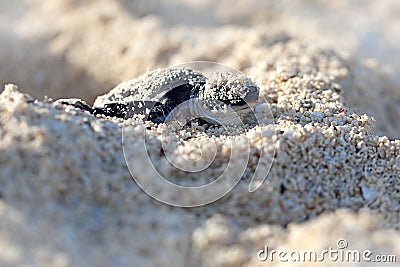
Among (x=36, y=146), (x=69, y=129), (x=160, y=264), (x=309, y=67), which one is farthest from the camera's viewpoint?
(x=309, y=67)

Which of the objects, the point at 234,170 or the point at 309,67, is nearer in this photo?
the point at 234,170

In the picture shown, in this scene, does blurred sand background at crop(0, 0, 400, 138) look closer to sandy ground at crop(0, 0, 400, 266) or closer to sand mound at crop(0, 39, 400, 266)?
sandy ground at crop(0, 0, 400, 266)

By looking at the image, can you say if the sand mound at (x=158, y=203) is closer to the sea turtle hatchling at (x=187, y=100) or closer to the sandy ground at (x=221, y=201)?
the sandy ground at (x=221, y=201)

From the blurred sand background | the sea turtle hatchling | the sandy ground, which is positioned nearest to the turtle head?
the sea turtle hatchling

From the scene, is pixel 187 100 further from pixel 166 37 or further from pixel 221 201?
pixel 166 37

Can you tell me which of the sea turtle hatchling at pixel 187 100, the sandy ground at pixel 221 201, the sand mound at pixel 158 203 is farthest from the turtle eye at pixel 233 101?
the sand mound at pixel 158 203

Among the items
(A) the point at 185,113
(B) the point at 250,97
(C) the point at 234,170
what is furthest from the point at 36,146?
(B) the point at 250,97

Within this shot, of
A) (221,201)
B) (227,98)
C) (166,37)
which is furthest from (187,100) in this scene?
(166,37)

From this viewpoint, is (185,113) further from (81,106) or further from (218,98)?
(81,106)
